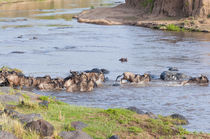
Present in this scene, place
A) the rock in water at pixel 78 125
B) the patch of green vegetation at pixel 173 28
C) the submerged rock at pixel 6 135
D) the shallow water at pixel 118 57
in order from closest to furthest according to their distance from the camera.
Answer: the submerged rock at pixel 6 135
the rock in water at pixel 78 125
the shallow water at pixel 118 57
the patch of green vegetation at pixel 173 28

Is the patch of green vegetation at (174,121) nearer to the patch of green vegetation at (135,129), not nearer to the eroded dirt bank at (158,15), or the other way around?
the patch of green vegetation at (135,129)

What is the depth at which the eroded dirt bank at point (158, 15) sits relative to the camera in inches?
1447

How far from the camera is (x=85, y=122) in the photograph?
30.2 feet

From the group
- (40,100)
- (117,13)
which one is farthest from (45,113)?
(117,13)

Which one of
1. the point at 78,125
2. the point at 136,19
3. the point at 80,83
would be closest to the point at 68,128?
the point at 78,125

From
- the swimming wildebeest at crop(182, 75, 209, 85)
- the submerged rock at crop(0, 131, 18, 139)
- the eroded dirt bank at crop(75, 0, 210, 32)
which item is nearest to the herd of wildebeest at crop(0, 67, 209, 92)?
the swimming wildebeest at crop(182, 75, 209, 85)

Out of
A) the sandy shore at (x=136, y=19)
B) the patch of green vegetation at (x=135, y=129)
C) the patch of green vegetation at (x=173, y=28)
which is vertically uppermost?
the sandy shore at (x=136, y=19)

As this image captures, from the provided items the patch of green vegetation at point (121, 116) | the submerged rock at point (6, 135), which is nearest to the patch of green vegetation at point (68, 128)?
the submerged rock at point (6, 135)

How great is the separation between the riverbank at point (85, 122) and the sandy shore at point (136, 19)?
26.2 metres

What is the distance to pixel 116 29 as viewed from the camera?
39625 millimetres

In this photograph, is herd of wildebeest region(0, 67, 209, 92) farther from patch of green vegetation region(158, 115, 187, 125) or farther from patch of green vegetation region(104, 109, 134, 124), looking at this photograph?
patch of green vegetation region(104, 109, 134, 124)

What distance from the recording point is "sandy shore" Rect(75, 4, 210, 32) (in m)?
36.2

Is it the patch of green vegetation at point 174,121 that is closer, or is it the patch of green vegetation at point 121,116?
the patch of green vegetation at point 121,116

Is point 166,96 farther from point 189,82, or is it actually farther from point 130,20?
point 130,20
